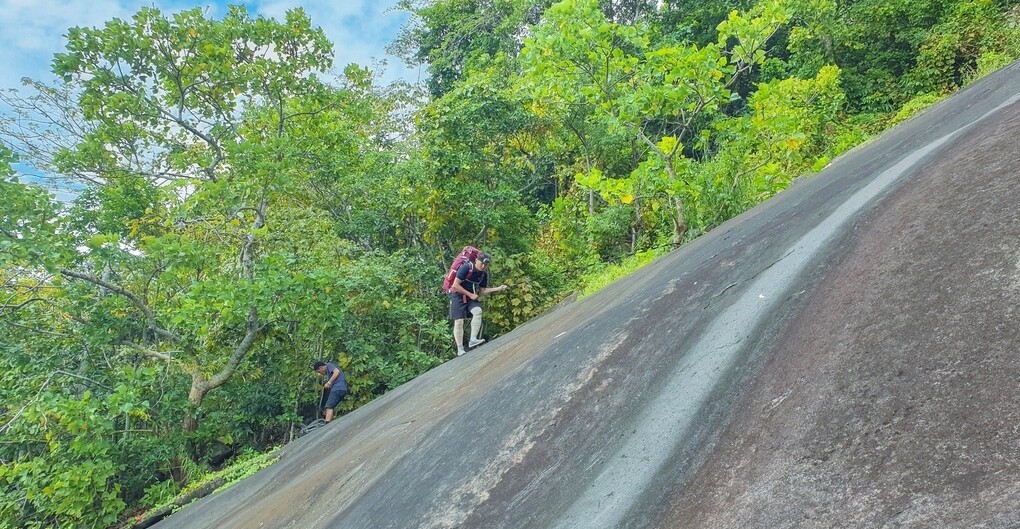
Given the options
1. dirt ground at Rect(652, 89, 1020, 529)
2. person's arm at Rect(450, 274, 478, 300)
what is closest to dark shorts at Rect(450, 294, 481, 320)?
person's arm at Rect(450, 274, 478, 300)

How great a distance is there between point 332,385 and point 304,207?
4749mm

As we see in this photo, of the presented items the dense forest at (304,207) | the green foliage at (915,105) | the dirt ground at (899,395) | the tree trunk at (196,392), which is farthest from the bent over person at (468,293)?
the green foliage at (915,105)

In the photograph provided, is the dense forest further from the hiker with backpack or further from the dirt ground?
the dirt ground

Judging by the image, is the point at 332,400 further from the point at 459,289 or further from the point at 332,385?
the point at 459,289

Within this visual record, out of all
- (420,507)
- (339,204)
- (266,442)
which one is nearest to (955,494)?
(420,507)

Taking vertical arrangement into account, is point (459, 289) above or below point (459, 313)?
above

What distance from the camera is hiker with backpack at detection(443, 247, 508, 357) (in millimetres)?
7816

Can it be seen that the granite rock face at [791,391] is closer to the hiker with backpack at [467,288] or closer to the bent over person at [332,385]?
the hiker with backpack at [467,288]

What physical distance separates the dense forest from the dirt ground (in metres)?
5.54

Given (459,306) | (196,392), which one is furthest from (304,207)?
(459,306)

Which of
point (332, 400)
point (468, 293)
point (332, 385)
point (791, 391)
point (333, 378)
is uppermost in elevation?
point (468, 293)

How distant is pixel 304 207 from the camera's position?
12891 millimetres

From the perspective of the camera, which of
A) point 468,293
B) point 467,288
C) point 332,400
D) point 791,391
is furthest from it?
point 332,400

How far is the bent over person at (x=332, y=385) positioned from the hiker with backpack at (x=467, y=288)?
271 centimetres
